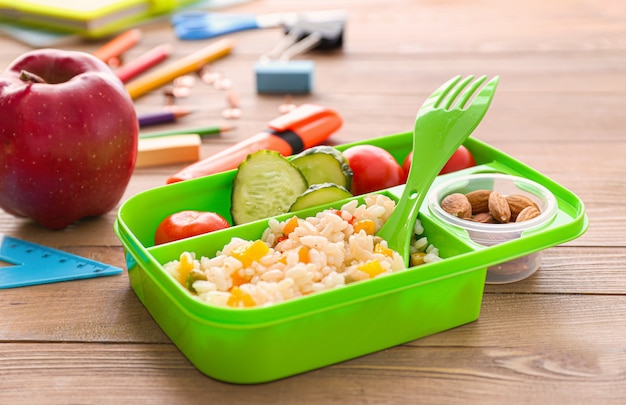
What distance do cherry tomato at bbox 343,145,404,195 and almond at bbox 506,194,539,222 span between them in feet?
0.67

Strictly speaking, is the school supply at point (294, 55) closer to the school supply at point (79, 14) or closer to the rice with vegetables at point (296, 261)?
the school supply at point (79, 14)

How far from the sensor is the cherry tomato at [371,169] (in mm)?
1340

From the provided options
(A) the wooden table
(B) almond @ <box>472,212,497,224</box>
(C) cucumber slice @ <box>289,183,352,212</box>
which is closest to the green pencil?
(A) the wooden table

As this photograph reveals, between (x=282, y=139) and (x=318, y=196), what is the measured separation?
14.2 inches

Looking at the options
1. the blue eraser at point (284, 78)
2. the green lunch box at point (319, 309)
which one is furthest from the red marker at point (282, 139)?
the blue eraser at point (284, 78)

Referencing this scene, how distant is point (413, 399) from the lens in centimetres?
96

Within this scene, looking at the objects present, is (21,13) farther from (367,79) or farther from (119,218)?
(119,218)

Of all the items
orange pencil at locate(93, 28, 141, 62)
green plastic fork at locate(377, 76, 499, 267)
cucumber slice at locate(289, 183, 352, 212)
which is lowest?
orange pencil at locate(93, 28, 141, 62)

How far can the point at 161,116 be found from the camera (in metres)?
1.83

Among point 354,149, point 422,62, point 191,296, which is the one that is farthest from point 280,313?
point 422,62

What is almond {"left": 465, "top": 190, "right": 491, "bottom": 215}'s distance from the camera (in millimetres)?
1250

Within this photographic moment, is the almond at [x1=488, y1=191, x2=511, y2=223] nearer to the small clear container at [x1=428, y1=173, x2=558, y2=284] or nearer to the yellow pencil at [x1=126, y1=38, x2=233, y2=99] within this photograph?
the small clear container at [x1=428, y1=173, x2=558, y2=284]

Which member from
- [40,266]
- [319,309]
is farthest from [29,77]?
[319,309]

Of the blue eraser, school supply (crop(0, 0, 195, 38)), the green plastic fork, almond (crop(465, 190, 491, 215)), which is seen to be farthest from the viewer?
school supply (crop(0, 0, 195, 38))
